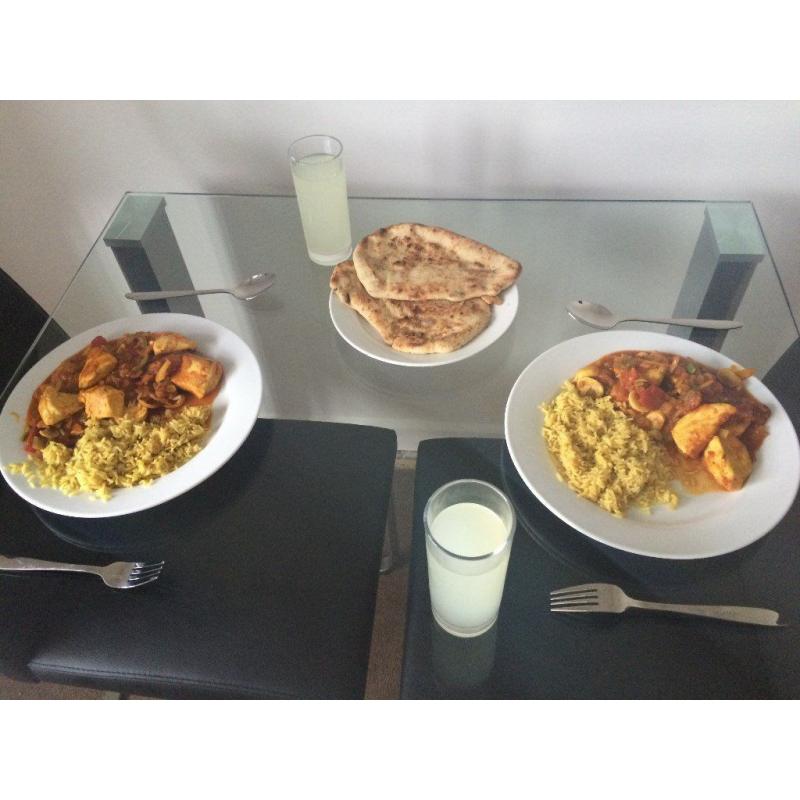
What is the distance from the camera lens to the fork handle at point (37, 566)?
0.80m

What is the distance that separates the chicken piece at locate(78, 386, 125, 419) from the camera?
85 centimetres

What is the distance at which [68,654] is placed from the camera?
0.80 meters

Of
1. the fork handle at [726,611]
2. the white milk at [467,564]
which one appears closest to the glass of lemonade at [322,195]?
the white milk at [467,564]

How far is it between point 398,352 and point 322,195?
33 cm

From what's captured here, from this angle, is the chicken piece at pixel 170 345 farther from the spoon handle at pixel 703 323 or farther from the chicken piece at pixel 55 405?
the spoon handle at pixel 703 323

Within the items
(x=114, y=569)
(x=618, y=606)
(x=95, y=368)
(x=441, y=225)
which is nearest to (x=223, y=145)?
(x=441, y=225)

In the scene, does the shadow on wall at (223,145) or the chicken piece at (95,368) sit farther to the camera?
the shadow on wall at (223,145)

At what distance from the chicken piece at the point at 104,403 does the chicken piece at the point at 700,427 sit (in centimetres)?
72

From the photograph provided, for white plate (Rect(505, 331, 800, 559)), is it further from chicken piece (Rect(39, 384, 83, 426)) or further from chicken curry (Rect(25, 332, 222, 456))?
chicken piece (Rect(39, 384, 83, 426))

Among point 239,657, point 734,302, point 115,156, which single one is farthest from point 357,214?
point 239,657

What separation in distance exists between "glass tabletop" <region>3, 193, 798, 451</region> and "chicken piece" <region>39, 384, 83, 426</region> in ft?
0.40

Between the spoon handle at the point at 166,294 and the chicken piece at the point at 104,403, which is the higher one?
the chicken piece at the point at 104,403

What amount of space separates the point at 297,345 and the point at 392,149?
1.55ft

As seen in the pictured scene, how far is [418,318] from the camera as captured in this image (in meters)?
0.94
